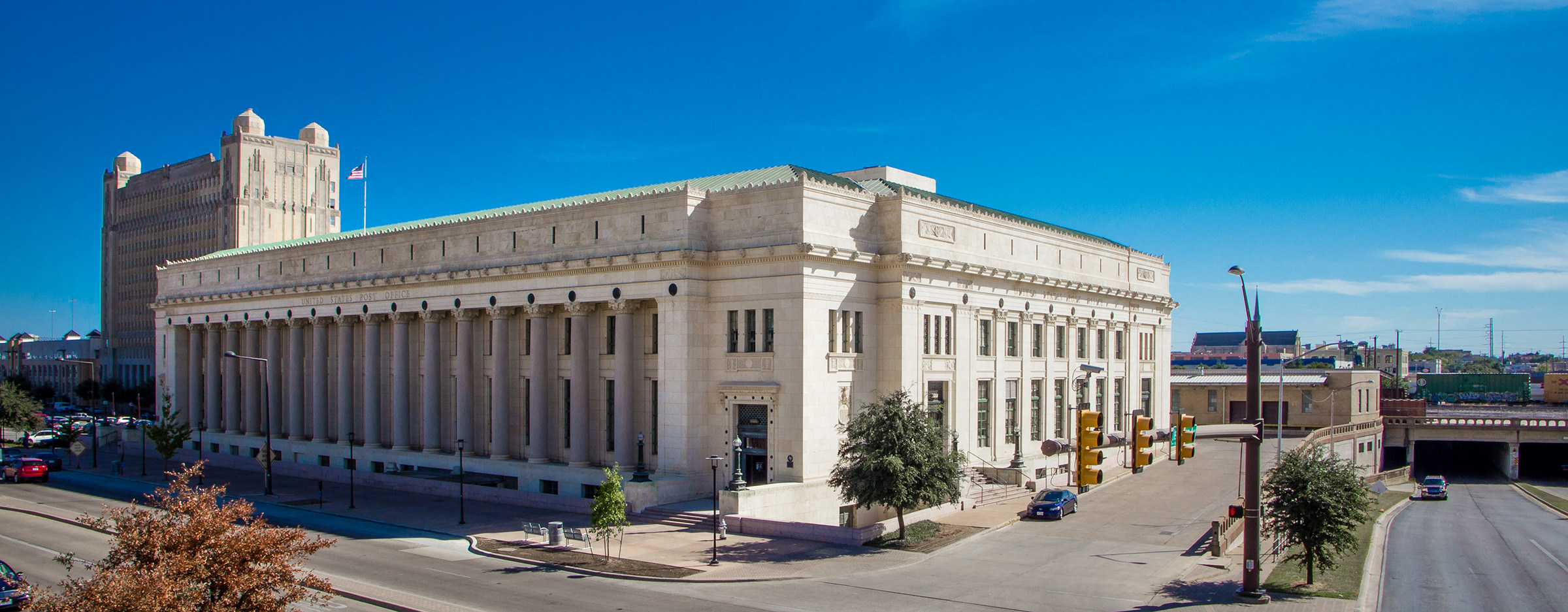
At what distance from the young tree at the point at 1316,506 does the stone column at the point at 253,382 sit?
68.8 meters

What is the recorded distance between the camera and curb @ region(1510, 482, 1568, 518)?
6669 cm

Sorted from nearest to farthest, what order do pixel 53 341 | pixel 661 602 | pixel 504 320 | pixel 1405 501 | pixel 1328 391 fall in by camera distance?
pixel 661 602 → pixel 504 320 → pixel 1405 501 → pixel 1328 391 → pixel 53 341

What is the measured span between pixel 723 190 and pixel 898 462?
17758 millimetres

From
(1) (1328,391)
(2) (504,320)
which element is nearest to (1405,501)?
(1) (1328,391)

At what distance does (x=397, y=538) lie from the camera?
41031 millimetres

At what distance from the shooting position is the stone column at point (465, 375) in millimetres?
59062

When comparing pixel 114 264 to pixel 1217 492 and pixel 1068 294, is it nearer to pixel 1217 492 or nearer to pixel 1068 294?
pixel 1068 294

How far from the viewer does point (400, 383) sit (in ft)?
207

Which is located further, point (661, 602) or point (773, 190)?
point (773, 190)

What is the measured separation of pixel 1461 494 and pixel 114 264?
176m

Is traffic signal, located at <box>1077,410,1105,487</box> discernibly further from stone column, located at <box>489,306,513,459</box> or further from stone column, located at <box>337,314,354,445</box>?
stone column, located at <box>337,314,354,445</box>

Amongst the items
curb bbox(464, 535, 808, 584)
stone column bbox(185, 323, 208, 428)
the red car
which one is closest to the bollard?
curb bbox(464, 535, 808, 584)

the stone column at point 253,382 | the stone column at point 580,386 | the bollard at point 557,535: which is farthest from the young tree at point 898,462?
the stone column at point 253,382

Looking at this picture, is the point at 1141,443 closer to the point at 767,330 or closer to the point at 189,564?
the point at 189,564
